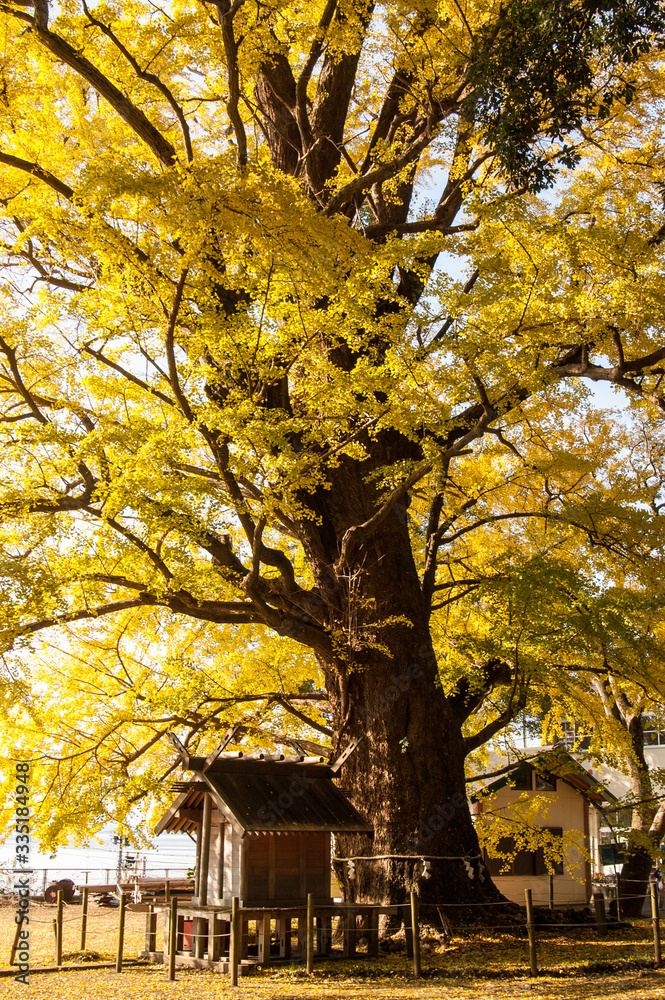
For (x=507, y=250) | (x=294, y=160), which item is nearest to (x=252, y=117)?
(x=294, y=160)

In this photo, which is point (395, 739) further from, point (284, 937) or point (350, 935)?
point (284, 937)

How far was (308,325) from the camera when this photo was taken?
9883 mm

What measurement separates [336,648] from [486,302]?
514 cm

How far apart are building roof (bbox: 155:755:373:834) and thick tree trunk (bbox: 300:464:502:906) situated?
1.88 ft

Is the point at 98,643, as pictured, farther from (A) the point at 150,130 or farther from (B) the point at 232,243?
(A) the point at 150,130

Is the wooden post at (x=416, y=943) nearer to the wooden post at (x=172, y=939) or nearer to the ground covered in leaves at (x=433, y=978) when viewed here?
the ground covered in leaves at (x=433, y=978)

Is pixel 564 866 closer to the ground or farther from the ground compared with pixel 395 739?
closer to the ground

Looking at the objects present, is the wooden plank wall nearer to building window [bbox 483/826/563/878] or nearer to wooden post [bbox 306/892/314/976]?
wooden post [bbox 306/892/314/976]

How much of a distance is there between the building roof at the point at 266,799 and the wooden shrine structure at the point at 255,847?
13 mm

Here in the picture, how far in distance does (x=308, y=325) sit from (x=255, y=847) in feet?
20.3

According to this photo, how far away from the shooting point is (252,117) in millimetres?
13781

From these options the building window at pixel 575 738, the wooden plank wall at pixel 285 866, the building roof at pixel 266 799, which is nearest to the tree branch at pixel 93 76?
the building roof at pixel 266 799

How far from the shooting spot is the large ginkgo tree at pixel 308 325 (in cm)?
878

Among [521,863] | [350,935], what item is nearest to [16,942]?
[350,935]
